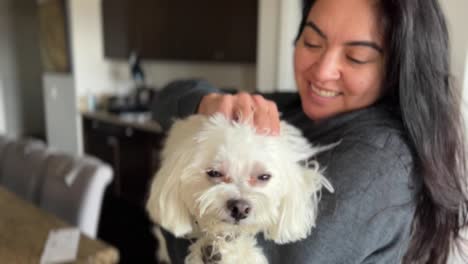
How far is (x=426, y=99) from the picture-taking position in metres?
0.74

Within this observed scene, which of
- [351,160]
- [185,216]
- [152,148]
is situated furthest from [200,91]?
[152,148]

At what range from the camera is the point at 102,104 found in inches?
147

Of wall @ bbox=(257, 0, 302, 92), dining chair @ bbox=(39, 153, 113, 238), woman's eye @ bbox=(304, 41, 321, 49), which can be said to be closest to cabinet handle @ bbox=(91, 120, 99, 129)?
dining chair @ bbox=(39, 153, 113, 238)

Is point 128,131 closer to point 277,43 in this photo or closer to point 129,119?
point 129,119

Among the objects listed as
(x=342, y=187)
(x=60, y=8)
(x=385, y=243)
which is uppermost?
(x=60, y=8)

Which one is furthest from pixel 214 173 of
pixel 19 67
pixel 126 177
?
pixel 19 67

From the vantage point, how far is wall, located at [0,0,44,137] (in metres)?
5.30

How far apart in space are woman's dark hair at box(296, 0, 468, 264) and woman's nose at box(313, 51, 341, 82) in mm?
95

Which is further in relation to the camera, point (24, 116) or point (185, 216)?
point (24, 116)

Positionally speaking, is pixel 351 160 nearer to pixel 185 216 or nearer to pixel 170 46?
pixel 185 216

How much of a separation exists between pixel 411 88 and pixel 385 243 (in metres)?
0.29

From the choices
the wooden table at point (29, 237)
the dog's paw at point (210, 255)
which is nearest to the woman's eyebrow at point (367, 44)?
the dog's paw at point (210, 255)

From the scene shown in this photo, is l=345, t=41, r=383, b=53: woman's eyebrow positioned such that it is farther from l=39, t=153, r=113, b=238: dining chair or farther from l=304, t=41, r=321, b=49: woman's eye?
l=39, t=153, r=113, b=238: dining chair

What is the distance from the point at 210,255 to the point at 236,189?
0.15 metres
